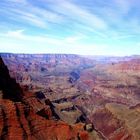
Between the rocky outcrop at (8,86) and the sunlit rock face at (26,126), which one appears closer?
the sunlit rock face at (26,126)

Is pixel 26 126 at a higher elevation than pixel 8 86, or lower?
lower

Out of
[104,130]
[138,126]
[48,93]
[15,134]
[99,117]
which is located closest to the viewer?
[15,134]

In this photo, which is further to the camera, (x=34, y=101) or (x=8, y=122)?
(x=34, y=101)

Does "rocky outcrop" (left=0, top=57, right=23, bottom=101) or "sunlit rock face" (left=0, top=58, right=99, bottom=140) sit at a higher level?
"rocky outcrop" (left=0, top=57, right=23, bottom=101)

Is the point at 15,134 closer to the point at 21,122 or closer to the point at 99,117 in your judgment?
the point at 21,122

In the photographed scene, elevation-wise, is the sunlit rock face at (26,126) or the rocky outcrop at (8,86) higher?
the rocky outcrop at (8,86)

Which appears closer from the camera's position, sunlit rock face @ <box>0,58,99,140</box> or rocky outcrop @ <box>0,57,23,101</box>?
sunlit rock face @ <box>0,58,99,140</box>

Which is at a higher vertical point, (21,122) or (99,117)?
(21,122)

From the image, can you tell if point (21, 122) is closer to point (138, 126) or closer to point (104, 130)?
point (138, 126)

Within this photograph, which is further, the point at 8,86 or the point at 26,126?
the point at 8,86

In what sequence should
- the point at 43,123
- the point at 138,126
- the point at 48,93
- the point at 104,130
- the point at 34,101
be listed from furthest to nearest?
1. the point at 48,93
2. the point at 104,130
3. the point at 138,126
4. the point at 34,101
5. the point at 43,123

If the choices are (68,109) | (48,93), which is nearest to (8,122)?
(68,109)
